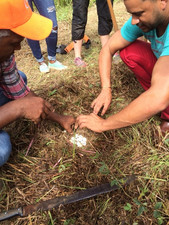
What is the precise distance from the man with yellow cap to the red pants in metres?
0.73

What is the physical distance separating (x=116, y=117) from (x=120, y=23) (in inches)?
127

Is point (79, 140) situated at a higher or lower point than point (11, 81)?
lower

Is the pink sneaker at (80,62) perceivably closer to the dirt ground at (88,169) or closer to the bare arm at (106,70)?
the dirt ground at (88,169)

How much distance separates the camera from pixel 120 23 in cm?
399

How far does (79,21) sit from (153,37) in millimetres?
1442

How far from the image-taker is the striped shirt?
153 cm

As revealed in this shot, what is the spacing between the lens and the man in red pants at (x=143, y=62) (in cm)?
119

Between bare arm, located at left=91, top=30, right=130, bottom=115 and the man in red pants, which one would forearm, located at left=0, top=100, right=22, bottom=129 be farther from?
bare arm, located at left=91, top=30, right=130, bottom=115

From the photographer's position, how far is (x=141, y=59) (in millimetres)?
1688

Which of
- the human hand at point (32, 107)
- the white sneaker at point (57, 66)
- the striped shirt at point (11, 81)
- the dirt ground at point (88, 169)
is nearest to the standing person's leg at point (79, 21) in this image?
the white sneaker at point (57, 66)

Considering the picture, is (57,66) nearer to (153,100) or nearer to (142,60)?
(142,60)

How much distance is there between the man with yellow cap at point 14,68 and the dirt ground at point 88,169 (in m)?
0.21

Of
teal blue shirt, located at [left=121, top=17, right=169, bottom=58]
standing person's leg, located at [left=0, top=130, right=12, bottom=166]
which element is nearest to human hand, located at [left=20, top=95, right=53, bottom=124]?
standing person's leg, located at [left=0, top=130, right=12, bottom=166]

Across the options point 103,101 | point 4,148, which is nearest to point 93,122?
point 103,101
